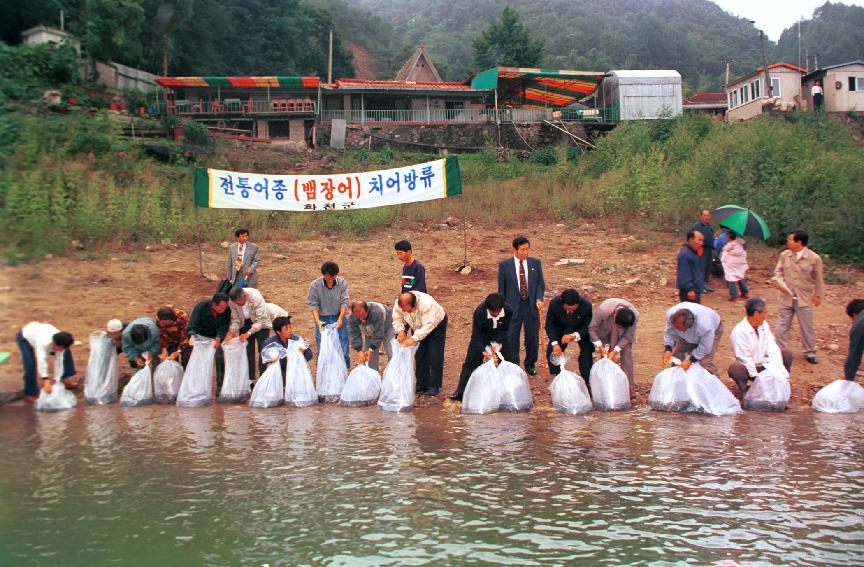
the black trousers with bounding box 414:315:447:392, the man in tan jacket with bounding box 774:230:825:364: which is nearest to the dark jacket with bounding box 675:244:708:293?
the man in tan jacket with bounding box 774:230:825:364

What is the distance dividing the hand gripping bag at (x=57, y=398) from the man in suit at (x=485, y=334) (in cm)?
424

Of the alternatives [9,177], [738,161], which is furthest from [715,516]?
[9,177]

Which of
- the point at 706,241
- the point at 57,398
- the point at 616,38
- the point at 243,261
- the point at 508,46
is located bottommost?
the point at 57,398

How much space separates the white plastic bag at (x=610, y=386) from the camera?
721 cm

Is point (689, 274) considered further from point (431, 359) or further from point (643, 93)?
point (643, 93)

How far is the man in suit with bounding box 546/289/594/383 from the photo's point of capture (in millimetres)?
7318

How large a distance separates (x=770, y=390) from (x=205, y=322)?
5918 mm

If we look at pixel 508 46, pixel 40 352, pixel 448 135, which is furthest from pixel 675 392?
pixel 508 46

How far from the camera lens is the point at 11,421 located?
745 centimetres

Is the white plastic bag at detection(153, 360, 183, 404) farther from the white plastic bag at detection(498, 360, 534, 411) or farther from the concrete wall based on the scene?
the concrete wall

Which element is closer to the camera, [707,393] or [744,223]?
[707,393]

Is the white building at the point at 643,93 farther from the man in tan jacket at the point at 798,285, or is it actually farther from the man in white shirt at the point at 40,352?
the man in white shirt at the point at 40,352

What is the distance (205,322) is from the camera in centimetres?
788

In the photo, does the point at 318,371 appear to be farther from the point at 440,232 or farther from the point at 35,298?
the point at 440,232
